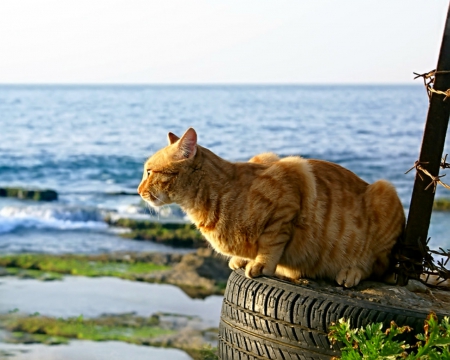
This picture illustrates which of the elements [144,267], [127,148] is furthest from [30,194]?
[144,267]

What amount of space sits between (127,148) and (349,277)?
14840mm

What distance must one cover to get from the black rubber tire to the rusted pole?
580mm

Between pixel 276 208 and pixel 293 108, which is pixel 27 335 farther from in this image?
pixel 293 108

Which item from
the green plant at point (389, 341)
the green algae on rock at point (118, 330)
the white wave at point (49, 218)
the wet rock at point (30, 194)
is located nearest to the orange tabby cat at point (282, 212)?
the green plant at point (389, 341)

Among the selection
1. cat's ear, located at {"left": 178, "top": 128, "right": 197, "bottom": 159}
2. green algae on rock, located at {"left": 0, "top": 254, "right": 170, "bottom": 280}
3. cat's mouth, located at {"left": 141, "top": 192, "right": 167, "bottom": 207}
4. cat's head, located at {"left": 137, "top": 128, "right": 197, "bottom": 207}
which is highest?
cat's ear, located at {"left": 178, "top": 128, "right": 197, "bottom": 159}

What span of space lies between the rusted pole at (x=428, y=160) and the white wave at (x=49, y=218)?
869cm

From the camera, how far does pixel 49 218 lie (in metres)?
11.9

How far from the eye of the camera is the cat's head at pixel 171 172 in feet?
10.7

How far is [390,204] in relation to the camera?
3297 mm

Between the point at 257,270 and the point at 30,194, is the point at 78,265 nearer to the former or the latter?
the point at 30,194

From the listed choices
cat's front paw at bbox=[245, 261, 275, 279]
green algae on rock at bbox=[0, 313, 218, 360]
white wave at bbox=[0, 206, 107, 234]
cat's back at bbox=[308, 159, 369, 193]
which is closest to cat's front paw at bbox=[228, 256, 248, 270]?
cat's front paw at bbox=[245, 261, 275, 279]

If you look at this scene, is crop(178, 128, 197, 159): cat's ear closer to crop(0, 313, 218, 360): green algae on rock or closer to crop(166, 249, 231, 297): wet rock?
crop(0, 313, 218, 360): green algae on rock

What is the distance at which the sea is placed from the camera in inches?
433

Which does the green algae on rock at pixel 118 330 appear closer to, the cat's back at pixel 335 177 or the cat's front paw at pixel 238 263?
the cat's front paw at pixel 238 263
